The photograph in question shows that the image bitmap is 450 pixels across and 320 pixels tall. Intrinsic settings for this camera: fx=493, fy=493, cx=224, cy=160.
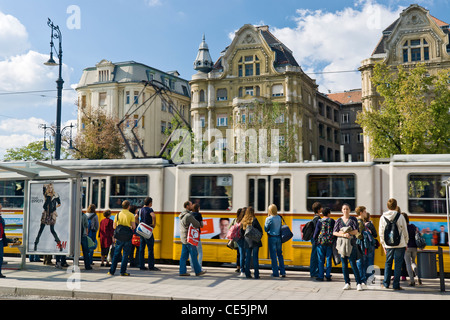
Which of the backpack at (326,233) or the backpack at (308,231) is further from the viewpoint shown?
the backpack at (308,231)

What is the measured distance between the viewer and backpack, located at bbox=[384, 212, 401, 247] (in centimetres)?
962

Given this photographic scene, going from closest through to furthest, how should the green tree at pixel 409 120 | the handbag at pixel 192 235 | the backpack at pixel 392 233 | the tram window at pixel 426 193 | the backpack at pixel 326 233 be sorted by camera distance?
the backpack at pixel 392 233
the backpack at pixel 326 233
the handbag at pixel 192 235
the tram window at pixel 426 193
the green tree at pixel 409 120

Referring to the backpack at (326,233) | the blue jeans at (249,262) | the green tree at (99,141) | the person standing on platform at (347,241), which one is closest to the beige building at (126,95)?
the green tree at (99,141)

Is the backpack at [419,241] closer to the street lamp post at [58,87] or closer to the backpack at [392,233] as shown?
the backpack at [392,233]

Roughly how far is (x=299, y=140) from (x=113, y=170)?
128 feet

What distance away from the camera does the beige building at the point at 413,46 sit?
145 ft

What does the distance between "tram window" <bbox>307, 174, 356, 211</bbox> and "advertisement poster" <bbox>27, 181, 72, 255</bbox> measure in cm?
603

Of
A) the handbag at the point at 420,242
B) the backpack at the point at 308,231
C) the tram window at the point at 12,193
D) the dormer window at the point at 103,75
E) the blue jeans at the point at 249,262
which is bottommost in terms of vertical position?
the blue jeans at the point at 249,262

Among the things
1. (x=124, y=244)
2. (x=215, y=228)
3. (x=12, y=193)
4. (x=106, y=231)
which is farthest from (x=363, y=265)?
(x=12, y=193)

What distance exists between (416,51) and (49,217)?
41.2 m

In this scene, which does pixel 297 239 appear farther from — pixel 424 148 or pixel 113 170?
pixel 424 148

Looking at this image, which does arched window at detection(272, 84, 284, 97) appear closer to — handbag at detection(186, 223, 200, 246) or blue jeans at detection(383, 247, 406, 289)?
handbag at detection(186, 223, 200, 246)

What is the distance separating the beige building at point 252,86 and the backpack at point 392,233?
3983 centimetres

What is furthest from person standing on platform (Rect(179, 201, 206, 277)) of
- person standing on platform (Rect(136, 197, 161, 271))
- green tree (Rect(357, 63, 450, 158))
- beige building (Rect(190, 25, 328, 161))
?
beige building (Rect(190, 25, 328, 161))
